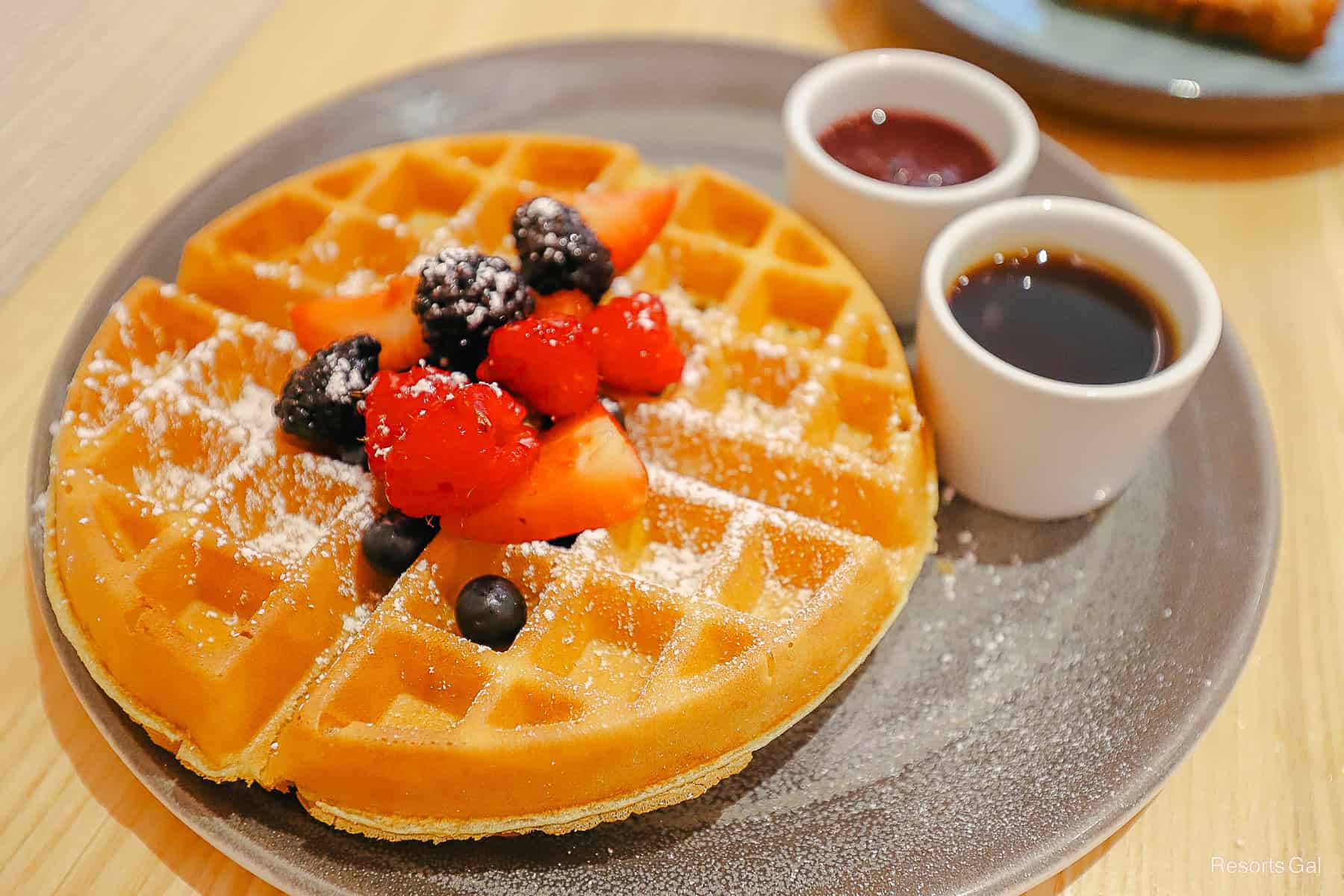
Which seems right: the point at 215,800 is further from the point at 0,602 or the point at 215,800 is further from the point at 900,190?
the point at 900,190

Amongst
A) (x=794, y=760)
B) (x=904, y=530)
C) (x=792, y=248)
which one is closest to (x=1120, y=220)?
(x=792, y=248)

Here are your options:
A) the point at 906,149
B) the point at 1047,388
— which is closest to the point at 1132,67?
the point at 906,149

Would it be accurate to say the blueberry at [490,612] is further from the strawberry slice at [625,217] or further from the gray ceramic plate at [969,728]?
the strawberry slice at [625,217]

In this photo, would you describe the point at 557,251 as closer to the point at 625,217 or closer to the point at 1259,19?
the point at 625,217

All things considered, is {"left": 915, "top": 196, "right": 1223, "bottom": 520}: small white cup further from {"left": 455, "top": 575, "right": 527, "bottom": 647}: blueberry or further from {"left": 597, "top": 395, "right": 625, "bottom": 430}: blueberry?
{"left": 455, "top": 575, "right": 527, "bottom": 647}: blueberry

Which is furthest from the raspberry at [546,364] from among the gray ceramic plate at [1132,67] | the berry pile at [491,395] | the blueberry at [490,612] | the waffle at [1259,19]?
the waffle at [1259,19]
